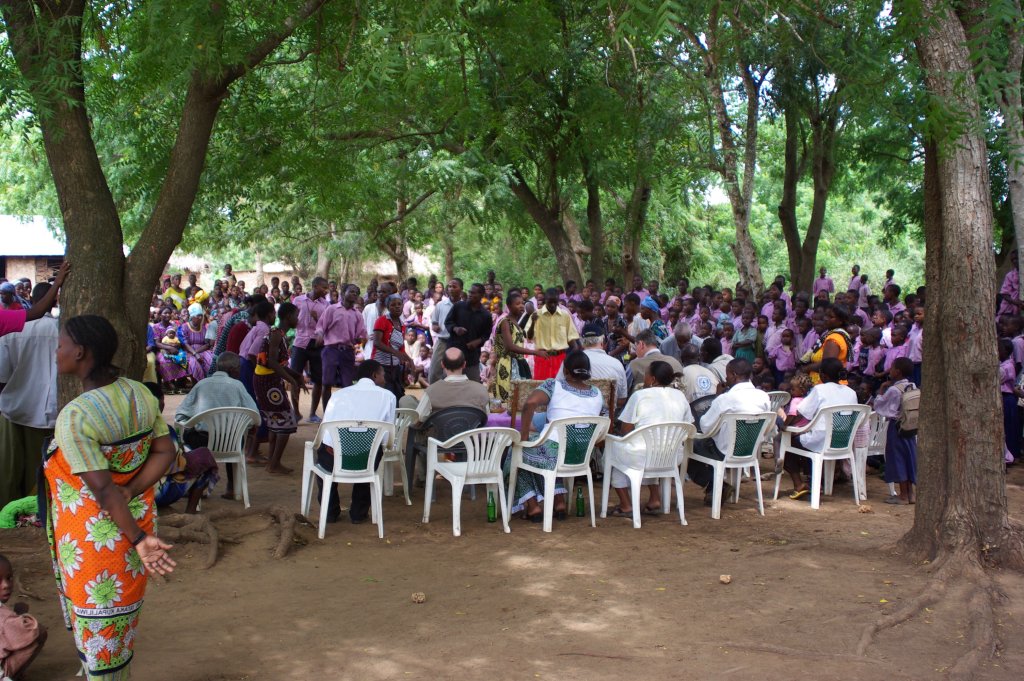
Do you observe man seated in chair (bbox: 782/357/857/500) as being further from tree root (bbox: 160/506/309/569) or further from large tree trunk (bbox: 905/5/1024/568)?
tree root (bbox: 160/506/309/569)

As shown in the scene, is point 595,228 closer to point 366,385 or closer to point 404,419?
point 404,419

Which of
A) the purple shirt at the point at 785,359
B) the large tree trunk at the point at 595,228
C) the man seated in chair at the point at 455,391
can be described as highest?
the large tree trunk at the point at 595,228

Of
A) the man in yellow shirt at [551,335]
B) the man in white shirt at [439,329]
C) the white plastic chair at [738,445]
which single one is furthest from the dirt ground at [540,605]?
the man in white shirt at [439,329]

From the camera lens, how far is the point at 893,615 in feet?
17.3

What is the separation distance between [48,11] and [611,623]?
5.54 m

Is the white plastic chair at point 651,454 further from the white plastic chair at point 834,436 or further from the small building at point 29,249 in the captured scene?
the small building at point 29,249

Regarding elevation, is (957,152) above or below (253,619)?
above

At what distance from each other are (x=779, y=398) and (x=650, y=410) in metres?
2.44

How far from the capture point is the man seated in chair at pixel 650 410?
25.1 feet

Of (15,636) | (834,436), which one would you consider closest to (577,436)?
(834,436)

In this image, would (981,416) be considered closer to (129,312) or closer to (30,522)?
(129,312)

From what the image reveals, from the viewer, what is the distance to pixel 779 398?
9.52m

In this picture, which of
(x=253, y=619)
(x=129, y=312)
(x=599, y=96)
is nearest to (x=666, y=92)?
(x=599, y=96)

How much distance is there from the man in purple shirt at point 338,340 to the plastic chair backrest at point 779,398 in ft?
17.7
